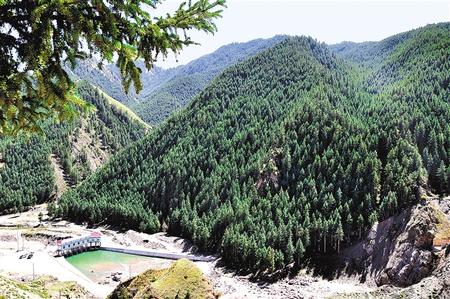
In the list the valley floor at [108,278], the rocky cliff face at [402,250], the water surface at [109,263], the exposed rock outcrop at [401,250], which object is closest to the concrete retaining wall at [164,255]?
the water surface at [109,263]

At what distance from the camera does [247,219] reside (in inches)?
5128

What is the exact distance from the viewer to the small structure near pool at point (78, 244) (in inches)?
5039

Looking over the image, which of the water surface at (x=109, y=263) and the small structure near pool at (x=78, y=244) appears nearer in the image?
the water surface at (x=109, y=263)

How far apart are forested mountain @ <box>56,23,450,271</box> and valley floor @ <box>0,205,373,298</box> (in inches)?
246

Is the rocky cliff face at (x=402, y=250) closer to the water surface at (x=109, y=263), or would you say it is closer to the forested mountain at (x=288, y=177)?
the forested mountain at (x=288, y=177)

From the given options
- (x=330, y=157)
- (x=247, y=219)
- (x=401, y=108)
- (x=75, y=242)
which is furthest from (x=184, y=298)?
(x=401, y=108)

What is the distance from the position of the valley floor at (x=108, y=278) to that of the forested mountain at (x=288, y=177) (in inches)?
246

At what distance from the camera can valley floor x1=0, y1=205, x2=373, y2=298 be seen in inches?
3937

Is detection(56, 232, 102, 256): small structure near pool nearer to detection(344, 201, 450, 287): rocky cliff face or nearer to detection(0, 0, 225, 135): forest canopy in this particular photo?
detection(344, 201, 450, 287): rocky cliff face

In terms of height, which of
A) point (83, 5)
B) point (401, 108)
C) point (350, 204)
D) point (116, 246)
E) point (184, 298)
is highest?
point (83, 5)

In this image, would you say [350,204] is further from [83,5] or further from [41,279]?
[83,5]

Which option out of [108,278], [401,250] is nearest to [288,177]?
[401,250]

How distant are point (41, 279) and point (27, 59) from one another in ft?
320

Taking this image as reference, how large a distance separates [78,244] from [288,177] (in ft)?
229
